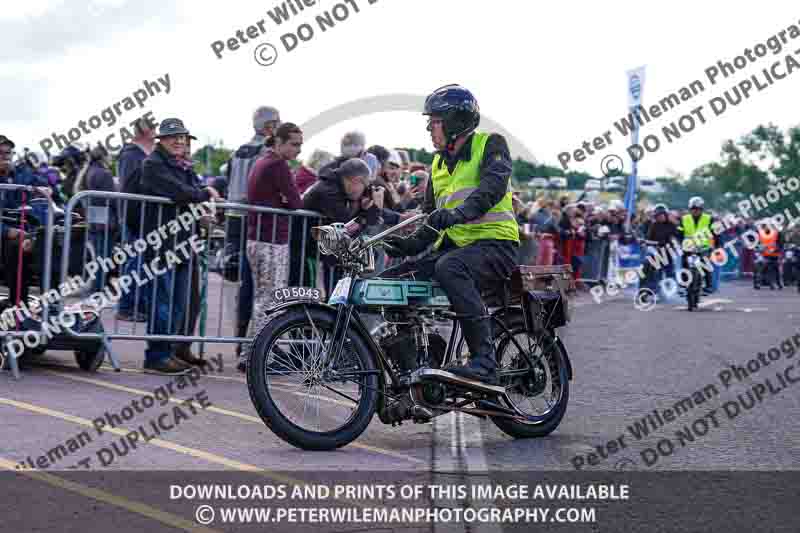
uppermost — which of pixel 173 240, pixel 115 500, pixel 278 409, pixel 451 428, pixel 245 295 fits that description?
pixel 173 240

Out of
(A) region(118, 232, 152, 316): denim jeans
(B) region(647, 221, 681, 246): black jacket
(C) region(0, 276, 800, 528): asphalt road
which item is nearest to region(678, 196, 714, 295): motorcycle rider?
(B) region(647, 221, 681, 246): black jacket

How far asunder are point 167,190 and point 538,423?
3735 mm

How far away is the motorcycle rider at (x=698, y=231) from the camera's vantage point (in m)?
21.8

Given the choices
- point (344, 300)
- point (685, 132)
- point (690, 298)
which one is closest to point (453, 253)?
point (344, 300)

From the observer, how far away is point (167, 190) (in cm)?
926

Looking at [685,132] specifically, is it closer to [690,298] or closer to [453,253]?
[690,298]

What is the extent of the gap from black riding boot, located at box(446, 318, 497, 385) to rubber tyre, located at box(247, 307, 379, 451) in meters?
0.53

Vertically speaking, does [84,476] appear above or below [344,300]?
below

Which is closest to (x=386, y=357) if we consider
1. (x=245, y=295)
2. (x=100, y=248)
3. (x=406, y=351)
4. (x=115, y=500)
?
(x=406, y=351)

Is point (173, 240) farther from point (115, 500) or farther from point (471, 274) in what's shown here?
point (115, 500)

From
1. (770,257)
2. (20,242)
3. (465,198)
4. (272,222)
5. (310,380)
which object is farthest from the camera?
(770,257)

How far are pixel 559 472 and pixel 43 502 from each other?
256cm

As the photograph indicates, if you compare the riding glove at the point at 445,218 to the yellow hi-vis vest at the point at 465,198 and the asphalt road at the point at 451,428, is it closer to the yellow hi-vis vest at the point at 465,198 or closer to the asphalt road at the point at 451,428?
the yellow hi-vis vest at the point at 465,198

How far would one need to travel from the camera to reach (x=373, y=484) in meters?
5.57
